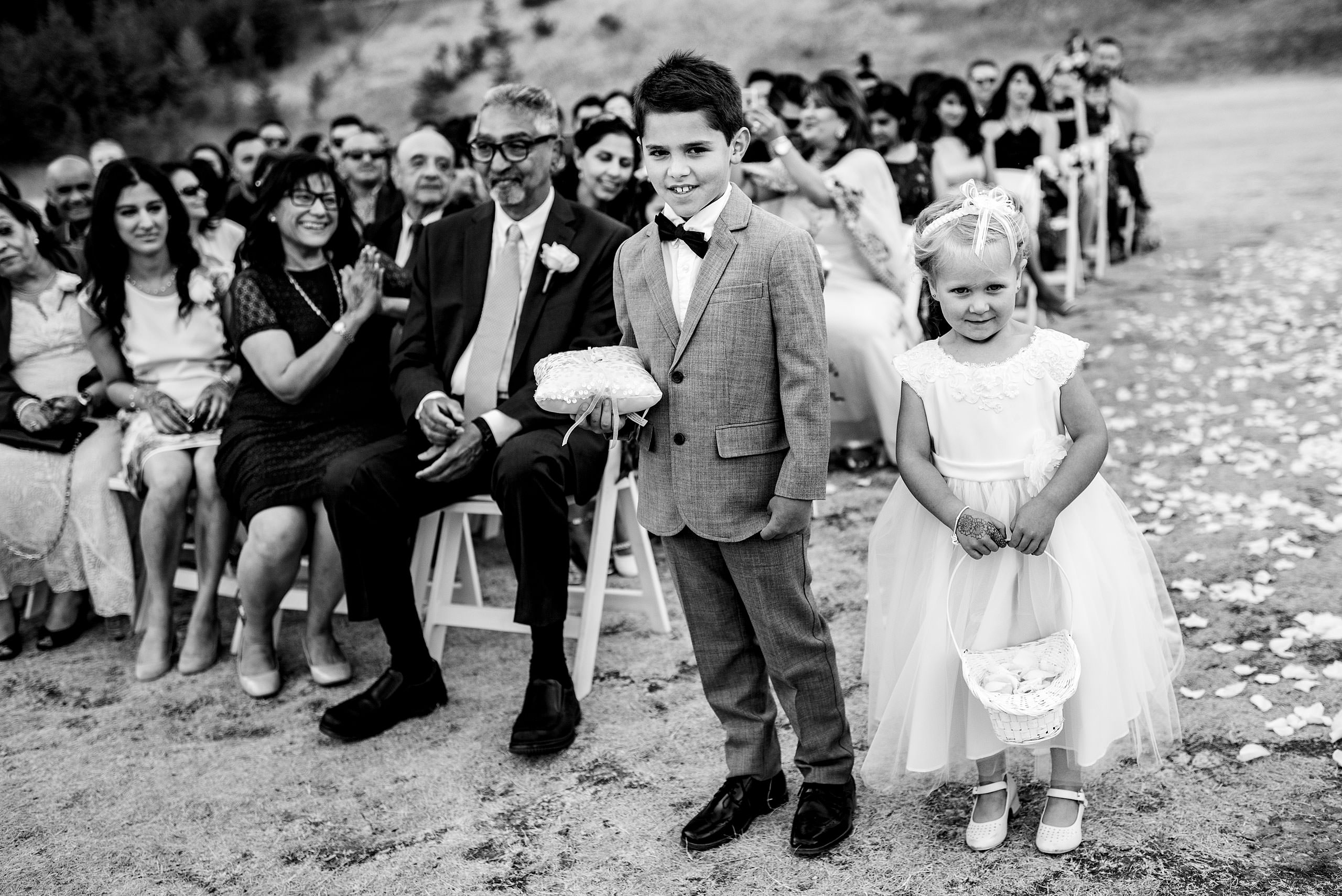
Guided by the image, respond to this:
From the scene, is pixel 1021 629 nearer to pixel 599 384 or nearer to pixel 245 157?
pixel 599 384

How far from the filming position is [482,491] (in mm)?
3920

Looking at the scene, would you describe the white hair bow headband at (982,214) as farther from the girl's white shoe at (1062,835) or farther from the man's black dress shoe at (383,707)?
the man's black dress shoe at (383,707)

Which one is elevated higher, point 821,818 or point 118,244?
point 118,244

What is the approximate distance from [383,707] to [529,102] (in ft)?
6.60

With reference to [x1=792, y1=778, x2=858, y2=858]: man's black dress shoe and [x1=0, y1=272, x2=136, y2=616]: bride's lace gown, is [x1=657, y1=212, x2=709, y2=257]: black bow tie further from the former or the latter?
[x1=0, y1=272, x2=136, y2=616]: bride's lace gown

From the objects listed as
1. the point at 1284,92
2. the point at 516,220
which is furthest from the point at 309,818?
the point at 1284,92

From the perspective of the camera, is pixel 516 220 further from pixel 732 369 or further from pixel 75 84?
pixel 75 84

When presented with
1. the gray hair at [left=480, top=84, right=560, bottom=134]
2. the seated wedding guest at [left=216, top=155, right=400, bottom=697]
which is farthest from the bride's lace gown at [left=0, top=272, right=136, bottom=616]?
the gray hair at [left=480, top=84, right=560, bottom=134]

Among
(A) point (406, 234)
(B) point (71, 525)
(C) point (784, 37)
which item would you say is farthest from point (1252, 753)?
(C) point (784, 37)

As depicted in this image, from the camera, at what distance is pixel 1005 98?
905cm

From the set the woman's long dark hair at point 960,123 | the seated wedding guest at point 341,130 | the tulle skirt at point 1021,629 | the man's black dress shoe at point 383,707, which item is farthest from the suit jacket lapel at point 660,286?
the woman's long dark hair at point 960,123

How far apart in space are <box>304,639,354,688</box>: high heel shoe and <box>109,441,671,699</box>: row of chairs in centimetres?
21

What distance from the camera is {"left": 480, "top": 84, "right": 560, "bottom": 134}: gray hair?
3.88 m

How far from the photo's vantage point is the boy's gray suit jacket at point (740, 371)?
2.68 meters
